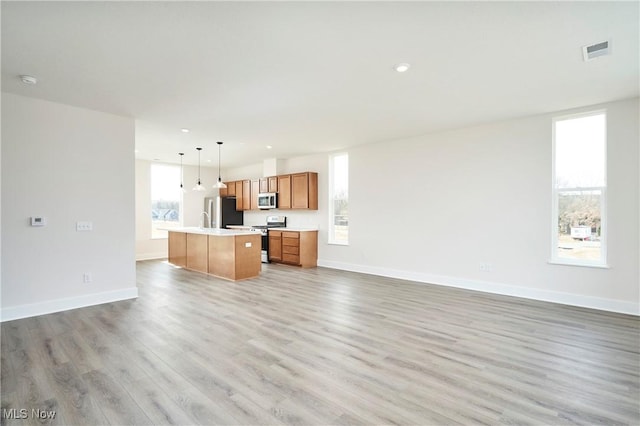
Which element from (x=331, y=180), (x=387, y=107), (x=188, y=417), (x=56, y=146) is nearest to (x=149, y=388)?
(x=188, y=417)

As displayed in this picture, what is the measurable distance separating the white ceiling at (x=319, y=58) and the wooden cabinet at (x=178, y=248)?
3.17 metres

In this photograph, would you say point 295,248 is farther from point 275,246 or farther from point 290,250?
point 275,246

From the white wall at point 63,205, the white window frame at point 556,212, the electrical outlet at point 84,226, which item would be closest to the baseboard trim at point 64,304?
the white wall at point 63,205

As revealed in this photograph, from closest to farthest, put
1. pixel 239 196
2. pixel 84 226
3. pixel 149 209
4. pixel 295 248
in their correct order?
pixel 84 226 → pixel 295 248 → pixel 149 209 → pixel 239 196

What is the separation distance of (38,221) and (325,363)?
3945 millimetres

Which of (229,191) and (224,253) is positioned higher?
(229,191)

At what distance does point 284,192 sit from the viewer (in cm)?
805

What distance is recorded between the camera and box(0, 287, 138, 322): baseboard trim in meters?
3.72

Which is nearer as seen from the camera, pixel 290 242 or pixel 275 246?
pixel 290 242

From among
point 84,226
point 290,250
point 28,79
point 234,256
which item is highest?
point 28,79

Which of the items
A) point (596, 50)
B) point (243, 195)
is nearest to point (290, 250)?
point (243, 195)

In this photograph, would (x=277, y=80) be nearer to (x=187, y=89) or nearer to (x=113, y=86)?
(x=187, y=89)

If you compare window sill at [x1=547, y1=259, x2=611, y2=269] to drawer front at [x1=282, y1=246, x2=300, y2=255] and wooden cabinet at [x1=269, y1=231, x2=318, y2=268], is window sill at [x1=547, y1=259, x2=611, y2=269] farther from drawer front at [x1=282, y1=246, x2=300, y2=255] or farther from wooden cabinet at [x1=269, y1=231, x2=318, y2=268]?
drawer front at [x1=282, y1=246, x2=300, y2=255]

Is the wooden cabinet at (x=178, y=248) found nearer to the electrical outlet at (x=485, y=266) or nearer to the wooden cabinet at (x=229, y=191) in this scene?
the wooden cabinet at (x=229, y=191)
